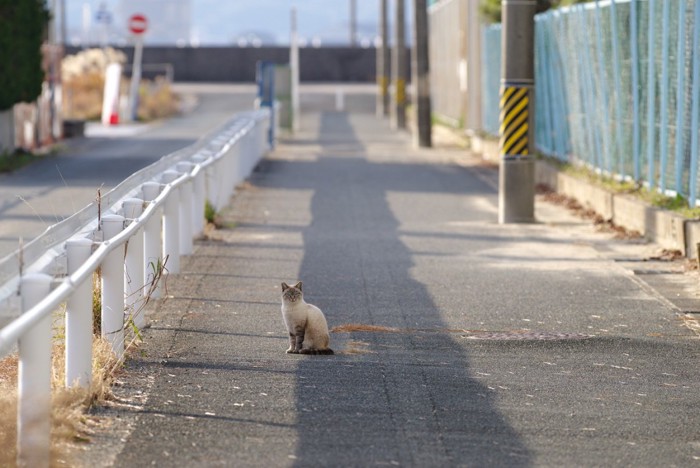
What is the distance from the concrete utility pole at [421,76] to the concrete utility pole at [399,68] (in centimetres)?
948

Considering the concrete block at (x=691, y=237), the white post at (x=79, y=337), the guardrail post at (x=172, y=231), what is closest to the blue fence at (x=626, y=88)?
the concrete block at (x=691, y=237)

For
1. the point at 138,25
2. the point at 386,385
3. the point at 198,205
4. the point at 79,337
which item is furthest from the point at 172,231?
the point at 138,25

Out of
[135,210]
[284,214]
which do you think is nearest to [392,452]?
[135,210]

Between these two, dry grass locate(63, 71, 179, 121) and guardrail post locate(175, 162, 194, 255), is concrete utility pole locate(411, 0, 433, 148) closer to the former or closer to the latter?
dry grass locate(63, 71, 179, 121)

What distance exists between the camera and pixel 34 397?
5.98 metres

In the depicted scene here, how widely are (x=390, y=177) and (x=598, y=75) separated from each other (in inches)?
251

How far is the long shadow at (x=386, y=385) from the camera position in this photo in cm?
669

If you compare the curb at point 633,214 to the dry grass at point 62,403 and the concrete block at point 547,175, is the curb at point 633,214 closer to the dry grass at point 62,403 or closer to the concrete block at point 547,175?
the concrete block at point 547,175

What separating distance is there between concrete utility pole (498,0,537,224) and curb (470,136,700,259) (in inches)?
39.0

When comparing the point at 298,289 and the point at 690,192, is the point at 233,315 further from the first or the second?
the point at 690,192

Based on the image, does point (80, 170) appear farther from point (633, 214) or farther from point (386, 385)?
point (386, 385)

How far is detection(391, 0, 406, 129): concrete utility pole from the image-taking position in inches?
1811

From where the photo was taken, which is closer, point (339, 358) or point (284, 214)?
point (339, 358)

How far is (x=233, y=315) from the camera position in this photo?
10.6 metres
